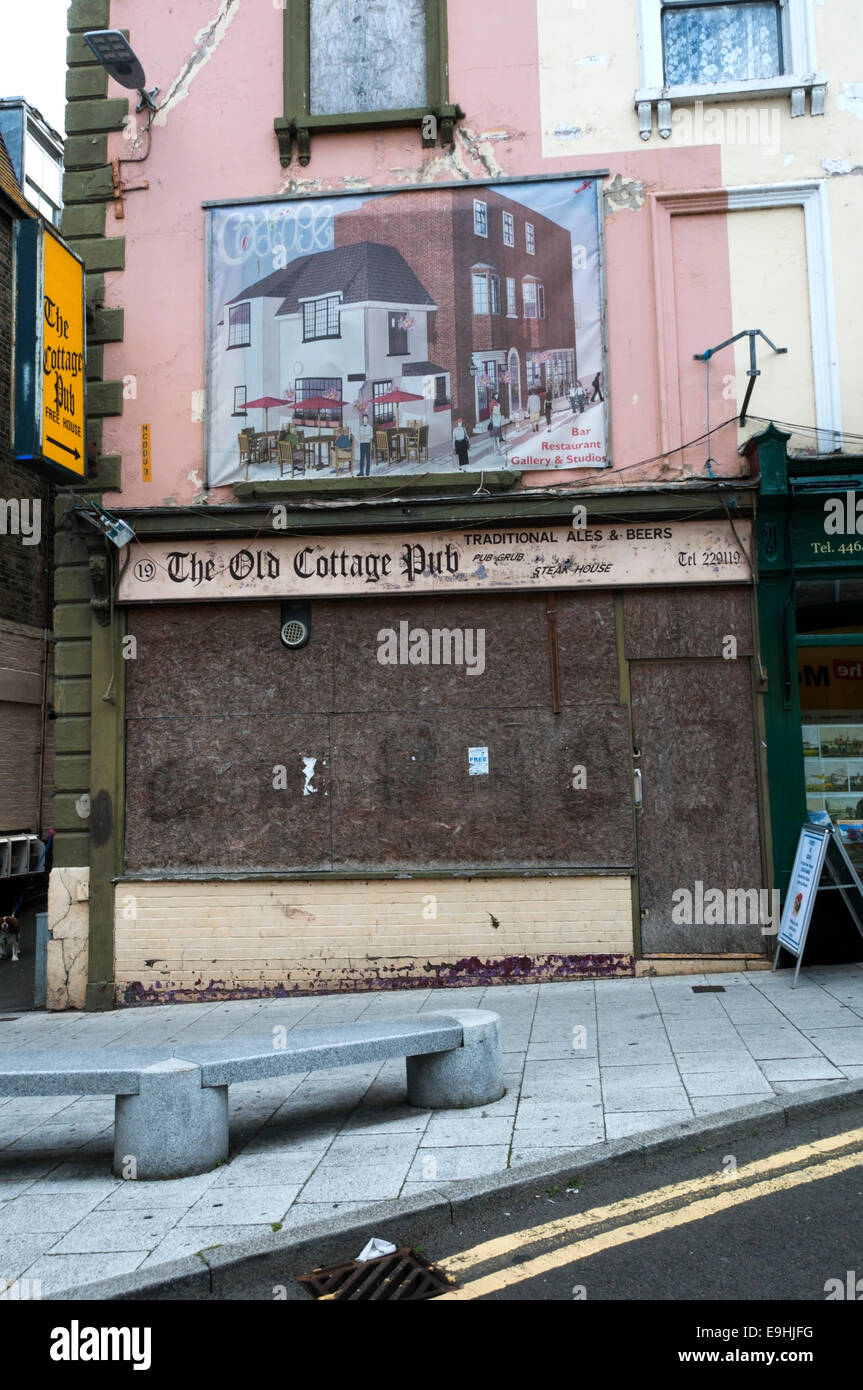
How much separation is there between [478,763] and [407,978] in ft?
6.84

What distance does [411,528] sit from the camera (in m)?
9.95

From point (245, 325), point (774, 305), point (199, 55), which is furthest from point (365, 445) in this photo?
point (199, 55)

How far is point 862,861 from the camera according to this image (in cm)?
969

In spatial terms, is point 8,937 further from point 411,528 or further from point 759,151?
point 759,151

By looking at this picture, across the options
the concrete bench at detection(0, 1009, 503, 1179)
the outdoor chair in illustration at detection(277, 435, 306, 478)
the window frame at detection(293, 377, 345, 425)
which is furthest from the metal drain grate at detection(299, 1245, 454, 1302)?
the window frame at detection(293, 377, 345, 425)

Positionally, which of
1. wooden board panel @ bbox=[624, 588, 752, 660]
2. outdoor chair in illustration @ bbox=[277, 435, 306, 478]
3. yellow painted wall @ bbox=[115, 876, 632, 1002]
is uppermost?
outdoor chair in illustration @ bbox=[277, 435, 306, 478]

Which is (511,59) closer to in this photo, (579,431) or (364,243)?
(364,243)

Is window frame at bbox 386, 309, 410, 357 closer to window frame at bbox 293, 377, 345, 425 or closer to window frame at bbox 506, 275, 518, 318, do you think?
window frame at bbox 293, 377, 345, 425

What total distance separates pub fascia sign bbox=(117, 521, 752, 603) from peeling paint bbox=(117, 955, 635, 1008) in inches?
136

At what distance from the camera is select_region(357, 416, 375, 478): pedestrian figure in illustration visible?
10.2m

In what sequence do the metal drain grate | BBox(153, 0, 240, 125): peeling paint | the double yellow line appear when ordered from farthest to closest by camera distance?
BBox(153, 0, 240, 125): peeling paint → the double yellow line → the metal drain grate

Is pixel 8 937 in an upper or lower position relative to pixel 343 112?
lower

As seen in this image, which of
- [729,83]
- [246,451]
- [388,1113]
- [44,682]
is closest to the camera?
[388,1113]
